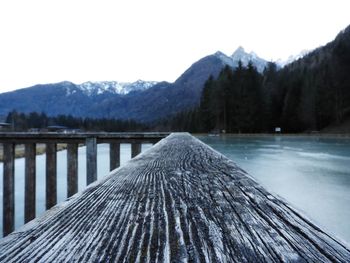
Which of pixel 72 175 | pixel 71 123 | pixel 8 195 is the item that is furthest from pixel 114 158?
pixel 71 123

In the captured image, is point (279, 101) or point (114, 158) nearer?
point (114, 158)

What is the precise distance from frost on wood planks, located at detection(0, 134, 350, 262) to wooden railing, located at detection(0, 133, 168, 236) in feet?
11.4

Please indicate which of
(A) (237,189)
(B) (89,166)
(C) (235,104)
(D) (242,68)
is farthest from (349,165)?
(D) (242,68)

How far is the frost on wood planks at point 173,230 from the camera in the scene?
64 cm

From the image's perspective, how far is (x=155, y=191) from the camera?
3.89ft

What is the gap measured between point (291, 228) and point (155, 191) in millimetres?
554

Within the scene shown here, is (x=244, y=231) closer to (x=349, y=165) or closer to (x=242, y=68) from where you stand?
(x=349, y=165)

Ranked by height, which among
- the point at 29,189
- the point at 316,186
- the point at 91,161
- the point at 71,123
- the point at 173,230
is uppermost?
the point at 71,123

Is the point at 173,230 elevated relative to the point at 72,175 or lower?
elevated

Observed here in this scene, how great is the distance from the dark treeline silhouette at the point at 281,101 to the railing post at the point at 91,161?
47646 mm

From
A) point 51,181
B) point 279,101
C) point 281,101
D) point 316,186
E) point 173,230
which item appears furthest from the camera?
point 281,101

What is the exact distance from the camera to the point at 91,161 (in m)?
4.54

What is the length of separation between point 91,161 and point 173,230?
3.99 meters

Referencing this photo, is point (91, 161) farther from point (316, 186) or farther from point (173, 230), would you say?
point (316, 186)
